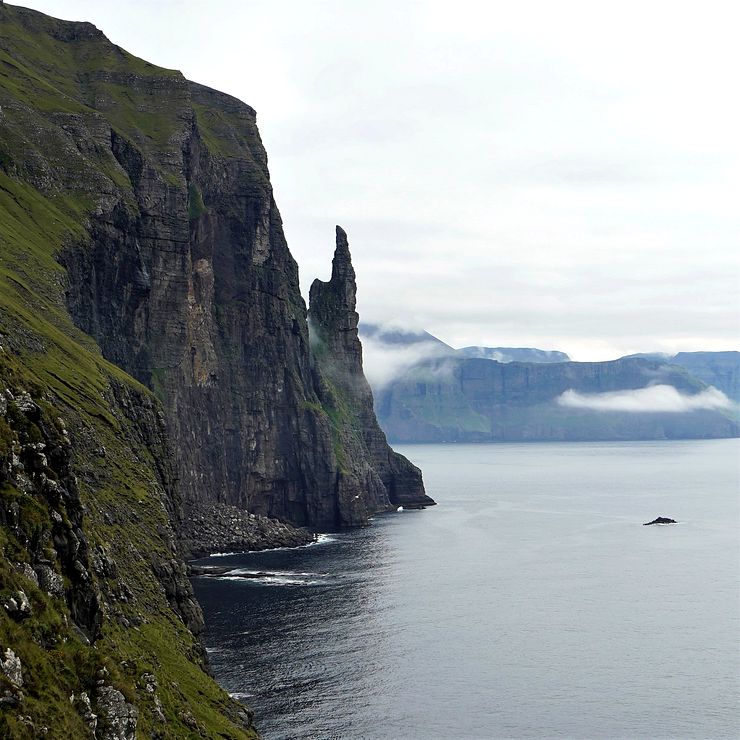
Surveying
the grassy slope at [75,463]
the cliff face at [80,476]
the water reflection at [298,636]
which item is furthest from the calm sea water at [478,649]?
the grassy slope at [75,463]

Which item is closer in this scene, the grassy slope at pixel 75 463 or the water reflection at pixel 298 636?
the grassy slope at pixel 75 463

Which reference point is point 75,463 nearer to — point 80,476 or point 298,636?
point 80,476

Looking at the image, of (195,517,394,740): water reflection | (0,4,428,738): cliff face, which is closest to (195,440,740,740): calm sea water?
(195,517,394,740): water reflection

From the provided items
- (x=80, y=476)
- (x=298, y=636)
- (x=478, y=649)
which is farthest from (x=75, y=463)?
(x=478, y=649)

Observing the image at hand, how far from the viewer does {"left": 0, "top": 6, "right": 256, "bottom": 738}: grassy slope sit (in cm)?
4656

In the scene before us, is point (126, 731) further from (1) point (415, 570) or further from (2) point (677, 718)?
(1) point (415, 570)

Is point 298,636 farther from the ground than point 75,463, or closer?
closer

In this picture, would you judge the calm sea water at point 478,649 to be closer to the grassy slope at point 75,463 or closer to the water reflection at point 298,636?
the water reflection at point 298,636

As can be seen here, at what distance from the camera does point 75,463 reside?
326ft

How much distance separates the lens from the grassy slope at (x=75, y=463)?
46562 mm

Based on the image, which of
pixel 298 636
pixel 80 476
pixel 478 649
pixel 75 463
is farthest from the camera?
pixel 298 636

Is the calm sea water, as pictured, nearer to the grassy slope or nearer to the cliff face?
the cliff face

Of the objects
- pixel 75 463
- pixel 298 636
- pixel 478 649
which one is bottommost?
pixel 478 649

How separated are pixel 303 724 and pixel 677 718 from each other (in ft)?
129
